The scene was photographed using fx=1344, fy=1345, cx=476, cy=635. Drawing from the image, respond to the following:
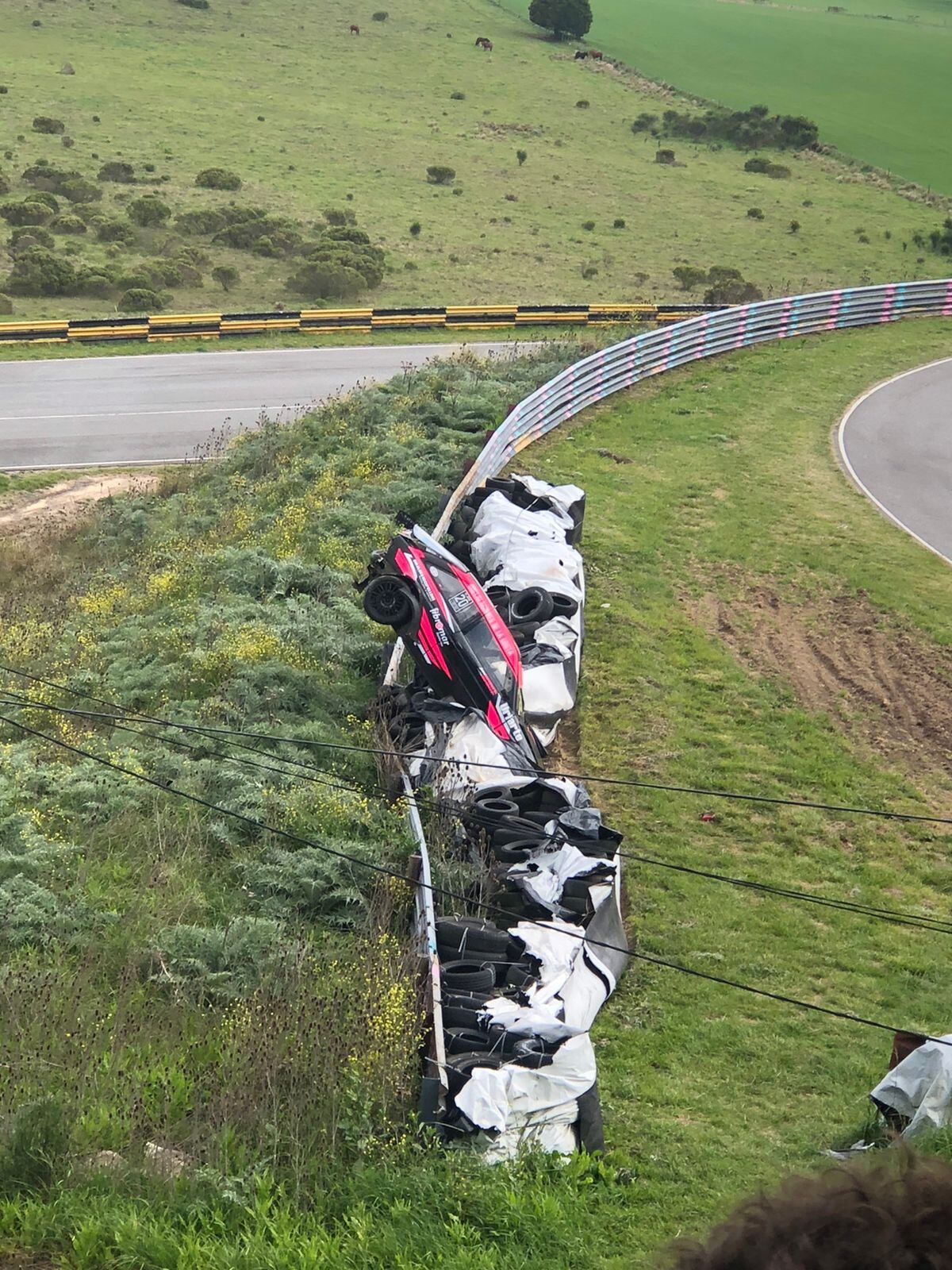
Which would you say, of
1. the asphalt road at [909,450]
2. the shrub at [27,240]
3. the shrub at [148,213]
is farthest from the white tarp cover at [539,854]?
the shrub at [148,213]

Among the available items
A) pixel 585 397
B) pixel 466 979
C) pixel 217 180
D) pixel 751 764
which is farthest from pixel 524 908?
pixel 217 180

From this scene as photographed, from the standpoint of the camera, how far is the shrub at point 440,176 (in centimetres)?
6081

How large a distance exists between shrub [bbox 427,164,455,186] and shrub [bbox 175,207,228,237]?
13.5 meters

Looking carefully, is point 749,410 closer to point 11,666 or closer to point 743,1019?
point 11,666

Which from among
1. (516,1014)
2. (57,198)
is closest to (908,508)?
(516,1014)

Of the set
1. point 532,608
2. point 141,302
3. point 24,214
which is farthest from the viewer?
point 24,214

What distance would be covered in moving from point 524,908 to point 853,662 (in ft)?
26.1

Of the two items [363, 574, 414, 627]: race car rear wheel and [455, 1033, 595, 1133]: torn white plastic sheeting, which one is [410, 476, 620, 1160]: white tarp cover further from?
[363, 574, 414, 627]: race car rear wheel

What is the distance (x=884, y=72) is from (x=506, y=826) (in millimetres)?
94907

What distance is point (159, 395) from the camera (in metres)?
33.6

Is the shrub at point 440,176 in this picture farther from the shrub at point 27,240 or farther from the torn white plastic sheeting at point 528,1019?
the torn white plastic sheeting at point 528,1019

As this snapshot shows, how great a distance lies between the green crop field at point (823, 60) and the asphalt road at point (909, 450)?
42363 mm

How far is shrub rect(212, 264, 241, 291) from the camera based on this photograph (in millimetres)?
44531

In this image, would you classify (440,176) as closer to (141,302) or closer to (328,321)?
(141,302)
